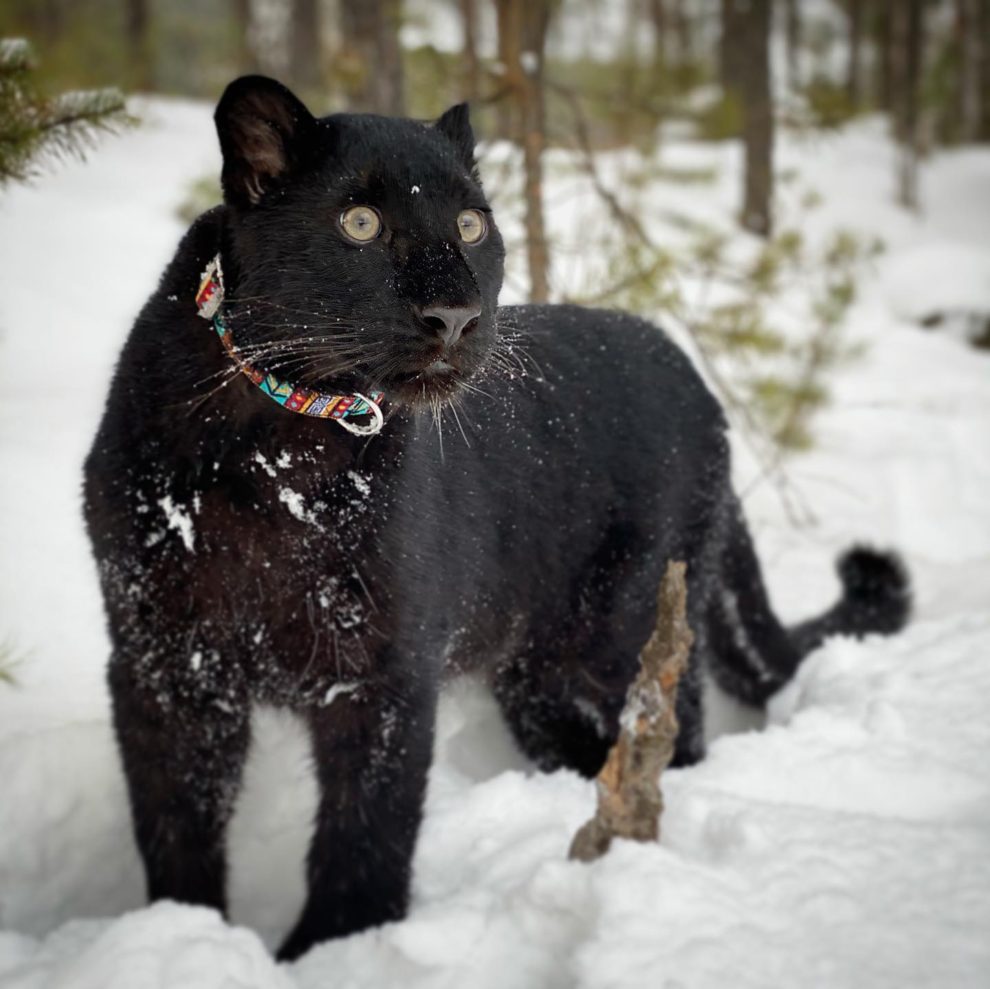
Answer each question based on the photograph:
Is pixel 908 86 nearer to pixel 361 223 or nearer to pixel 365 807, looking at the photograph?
pixel 361 223

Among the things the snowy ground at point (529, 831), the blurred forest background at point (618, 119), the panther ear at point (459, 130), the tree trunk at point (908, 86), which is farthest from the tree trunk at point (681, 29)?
the panther ear at point (459, 130)

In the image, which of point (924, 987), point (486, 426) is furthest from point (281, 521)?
point (924, 987)

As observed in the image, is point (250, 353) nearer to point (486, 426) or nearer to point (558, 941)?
point (486, 426)

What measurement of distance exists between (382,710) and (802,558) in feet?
11.4

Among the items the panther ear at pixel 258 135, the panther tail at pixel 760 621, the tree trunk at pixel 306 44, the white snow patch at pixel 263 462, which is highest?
the tree trunk at pixel 306 44

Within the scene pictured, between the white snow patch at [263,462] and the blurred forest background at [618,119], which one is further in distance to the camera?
the blurred forest background at [618,119]

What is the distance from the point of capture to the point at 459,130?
227 cm

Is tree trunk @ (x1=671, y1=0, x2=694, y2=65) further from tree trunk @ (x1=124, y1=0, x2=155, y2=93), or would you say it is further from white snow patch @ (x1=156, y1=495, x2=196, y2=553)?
white snow patch @ (x1=156, y1=495, x2=196, y2=553)

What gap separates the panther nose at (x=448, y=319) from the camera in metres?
1.78

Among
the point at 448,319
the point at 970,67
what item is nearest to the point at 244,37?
the point at 970,67

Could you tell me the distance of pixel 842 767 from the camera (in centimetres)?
263

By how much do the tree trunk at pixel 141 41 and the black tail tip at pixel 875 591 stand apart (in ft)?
44.4

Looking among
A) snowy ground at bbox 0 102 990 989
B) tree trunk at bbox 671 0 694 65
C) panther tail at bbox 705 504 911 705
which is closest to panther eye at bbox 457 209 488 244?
snowy ground at bbox 0 102 990 989

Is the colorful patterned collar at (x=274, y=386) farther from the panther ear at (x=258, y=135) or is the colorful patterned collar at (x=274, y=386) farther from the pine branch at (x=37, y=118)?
the pine branch at (x=37, y=118)
